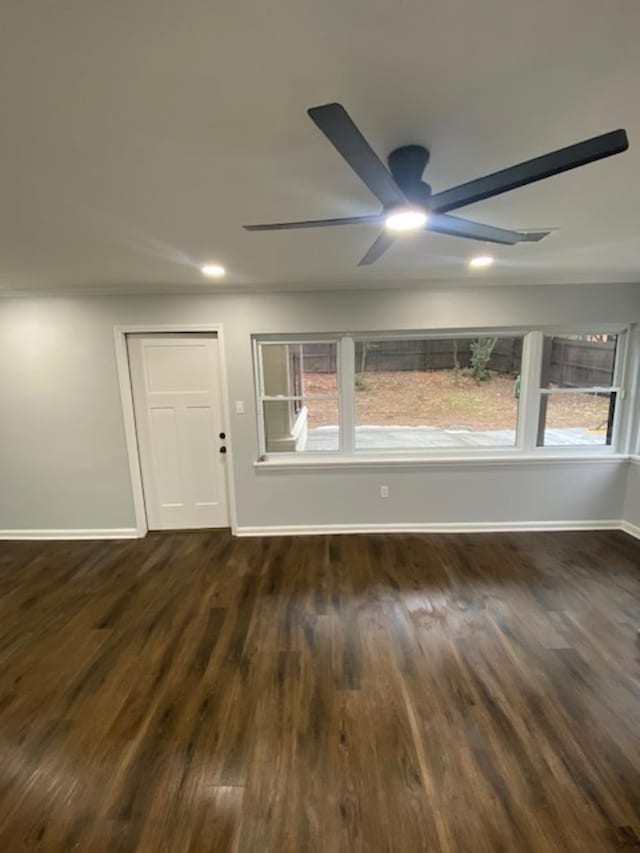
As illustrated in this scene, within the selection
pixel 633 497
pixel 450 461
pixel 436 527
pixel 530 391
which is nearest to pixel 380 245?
pixel 450 461

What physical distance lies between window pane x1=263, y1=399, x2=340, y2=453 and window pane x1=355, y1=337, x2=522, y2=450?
27cm

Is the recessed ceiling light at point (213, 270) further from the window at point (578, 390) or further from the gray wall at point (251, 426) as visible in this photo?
the window at point (578, 390)

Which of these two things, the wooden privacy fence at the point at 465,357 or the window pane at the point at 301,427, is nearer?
the wooden privacy fence at the point at 465,357

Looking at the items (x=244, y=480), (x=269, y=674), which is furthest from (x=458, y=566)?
(x=244, y=480)

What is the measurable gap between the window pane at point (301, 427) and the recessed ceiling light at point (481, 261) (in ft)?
5.62

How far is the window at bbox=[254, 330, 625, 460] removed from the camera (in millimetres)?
3578

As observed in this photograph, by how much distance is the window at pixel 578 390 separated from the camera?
3.56 meters

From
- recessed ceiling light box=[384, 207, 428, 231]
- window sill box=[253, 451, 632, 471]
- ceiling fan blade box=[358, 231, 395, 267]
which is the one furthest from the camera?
window sill box=[253, 451, 632, 471]

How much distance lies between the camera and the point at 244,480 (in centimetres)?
365

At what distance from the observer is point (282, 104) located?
105 cm

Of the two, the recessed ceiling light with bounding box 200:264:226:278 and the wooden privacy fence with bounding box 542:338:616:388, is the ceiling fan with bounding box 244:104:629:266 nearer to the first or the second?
the recessed ceiling light with bounding box 200:264:226:278

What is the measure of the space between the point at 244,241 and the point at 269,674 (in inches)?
94.8

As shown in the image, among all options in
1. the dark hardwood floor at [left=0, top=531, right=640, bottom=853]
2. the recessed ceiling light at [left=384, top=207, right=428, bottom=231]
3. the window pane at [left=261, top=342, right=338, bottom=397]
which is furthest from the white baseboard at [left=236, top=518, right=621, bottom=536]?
the recessed ceiling light at [left=384, top=207, right=428, bottom=231]

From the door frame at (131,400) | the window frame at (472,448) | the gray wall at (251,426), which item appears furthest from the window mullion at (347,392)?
the door frame at (131,400)
